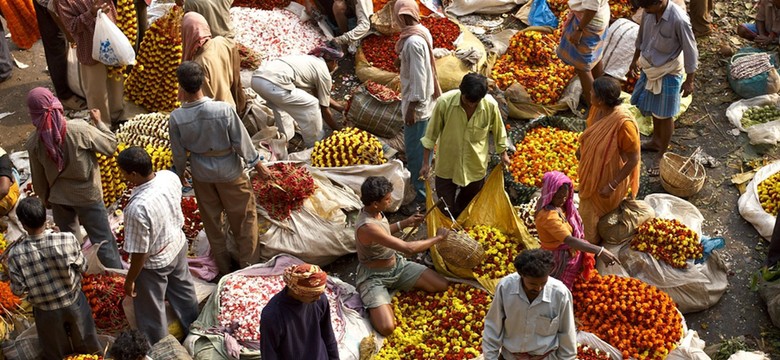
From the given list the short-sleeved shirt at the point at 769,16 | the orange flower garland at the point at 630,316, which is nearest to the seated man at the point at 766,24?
the short-sleeved shirt at the point at 769,16

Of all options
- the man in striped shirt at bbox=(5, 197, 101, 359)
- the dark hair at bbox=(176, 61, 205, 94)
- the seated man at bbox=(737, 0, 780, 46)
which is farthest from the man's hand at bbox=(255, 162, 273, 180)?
the seated man at bbox=(737, 0, 780, 46)

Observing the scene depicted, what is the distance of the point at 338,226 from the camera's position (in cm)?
632

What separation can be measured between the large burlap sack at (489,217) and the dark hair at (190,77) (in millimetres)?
1640

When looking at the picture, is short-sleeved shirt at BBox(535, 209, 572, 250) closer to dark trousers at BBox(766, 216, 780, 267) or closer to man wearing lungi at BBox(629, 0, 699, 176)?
dark trousers at BBox(766, 216, 780, 267)

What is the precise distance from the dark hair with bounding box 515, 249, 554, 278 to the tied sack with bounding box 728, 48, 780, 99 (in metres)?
4.21

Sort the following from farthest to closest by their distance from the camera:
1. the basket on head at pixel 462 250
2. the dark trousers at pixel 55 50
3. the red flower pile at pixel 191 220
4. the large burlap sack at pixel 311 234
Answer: the dark trousers at pixel 55 50, the red flower pile at pixel 191 220, the large burlap sack at pixel 311 234, the basket on head at pixel 462 250

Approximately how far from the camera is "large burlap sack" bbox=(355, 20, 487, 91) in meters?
7.65

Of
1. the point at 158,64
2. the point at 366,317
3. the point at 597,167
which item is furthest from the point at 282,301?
the point at 158,64

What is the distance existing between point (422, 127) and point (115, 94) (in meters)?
2.68

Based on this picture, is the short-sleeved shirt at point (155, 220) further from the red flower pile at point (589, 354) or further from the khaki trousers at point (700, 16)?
the khaki trousers at point (700, 16)

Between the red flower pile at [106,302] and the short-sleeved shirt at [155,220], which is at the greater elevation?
the short-sleeved shirt at [155,220]

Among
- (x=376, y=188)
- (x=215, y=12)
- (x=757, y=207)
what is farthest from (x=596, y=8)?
(x=215, y=12)

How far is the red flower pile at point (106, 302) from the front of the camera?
5648mm

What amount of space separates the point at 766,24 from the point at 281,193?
4.66m
